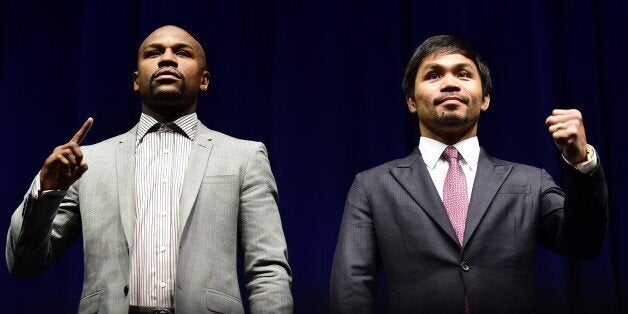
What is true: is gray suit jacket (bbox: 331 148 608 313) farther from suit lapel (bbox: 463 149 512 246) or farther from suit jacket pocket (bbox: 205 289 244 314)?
suit jacket pocket (bbox: 205 289 244 314)

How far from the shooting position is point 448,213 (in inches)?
72.5

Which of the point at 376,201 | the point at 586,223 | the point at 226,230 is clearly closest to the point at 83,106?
the point at 226,230

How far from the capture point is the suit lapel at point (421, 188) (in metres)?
1.80

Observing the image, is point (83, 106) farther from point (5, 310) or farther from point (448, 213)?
point (448, 213)

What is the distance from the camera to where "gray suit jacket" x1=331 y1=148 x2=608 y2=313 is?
1723 millimetres

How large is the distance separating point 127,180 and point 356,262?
557 mm

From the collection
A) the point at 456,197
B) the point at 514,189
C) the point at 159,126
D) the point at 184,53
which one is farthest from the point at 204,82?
the point at 514,189

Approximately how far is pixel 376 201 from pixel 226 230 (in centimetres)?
35

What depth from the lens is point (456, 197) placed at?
73.2 inches

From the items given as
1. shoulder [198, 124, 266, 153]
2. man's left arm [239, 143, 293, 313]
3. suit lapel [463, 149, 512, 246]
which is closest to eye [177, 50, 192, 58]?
shoulder [198, 124, 266, 153]

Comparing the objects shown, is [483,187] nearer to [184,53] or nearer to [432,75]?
[432,75]

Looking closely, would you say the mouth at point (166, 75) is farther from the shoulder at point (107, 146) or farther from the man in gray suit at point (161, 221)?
the shoulder at point (107, 146)

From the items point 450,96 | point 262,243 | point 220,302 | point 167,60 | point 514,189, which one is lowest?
point 220,302

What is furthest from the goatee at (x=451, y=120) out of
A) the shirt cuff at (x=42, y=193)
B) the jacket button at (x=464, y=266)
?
the shirt cuff at (x=42, y=193)
